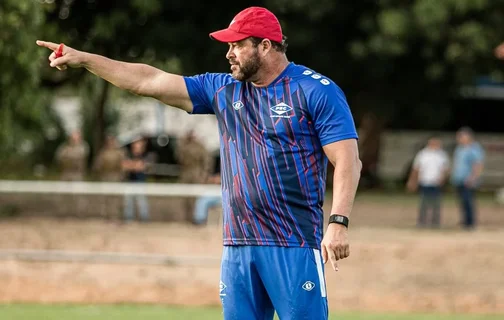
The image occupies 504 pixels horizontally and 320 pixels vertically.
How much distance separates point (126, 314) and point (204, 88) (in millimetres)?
6678

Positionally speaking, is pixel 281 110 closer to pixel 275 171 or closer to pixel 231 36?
pixel 275 171

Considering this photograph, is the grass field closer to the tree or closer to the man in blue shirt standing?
the tree

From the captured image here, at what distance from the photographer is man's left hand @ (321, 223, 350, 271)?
16.6ft

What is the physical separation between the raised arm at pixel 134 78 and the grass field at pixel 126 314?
20.2ft

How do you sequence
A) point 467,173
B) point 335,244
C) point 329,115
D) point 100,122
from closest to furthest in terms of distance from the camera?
point 335,244 → point 329,115 → point 467,173 → point 100,122

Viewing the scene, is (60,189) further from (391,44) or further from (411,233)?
(391,44)

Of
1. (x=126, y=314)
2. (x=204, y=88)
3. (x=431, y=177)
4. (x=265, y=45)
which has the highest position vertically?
(x=265, y=45)

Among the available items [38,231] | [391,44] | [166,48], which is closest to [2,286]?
[38,231]

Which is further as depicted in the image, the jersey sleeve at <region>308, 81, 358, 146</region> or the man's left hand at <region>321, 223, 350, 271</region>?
the jersey sleeve at <region>308, 81, 358, 146</region>

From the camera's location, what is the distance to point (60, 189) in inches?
632

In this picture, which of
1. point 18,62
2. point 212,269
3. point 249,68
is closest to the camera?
point 249,68

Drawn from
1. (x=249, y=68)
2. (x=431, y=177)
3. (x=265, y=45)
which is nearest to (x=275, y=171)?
(x=249, y=68)

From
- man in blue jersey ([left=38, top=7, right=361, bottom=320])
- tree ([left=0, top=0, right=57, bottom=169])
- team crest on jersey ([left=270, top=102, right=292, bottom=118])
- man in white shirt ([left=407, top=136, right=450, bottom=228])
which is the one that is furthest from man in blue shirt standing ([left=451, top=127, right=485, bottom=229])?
team crest on jersey ([left=270, top=102, right=292, bottom=118])

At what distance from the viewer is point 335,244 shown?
5.07 m
